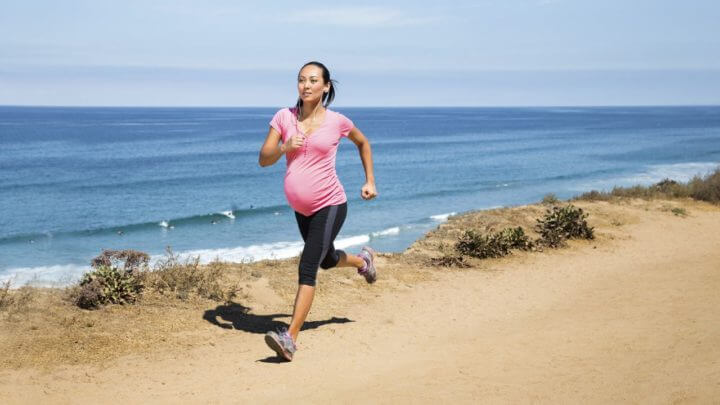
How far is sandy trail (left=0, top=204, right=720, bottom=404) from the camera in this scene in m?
4.92

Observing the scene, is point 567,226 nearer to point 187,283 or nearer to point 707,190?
point 187,283

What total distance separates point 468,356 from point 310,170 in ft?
6.59

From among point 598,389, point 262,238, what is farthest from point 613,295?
point 262,238

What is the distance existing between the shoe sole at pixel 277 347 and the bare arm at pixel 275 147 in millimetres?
1400

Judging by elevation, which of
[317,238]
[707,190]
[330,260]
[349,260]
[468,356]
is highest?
[317,238]

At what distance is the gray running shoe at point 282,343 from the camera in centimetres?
555

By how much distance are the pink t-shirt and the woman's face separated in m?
0.19

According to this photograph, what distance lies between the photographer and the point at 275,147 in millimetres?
5637

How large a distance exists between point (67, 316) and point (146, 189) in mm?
29772

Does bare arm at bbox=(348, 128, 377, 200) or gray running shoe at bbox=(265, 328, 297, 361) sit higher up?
bare arm at bbox=(348, 128, 377, 200)

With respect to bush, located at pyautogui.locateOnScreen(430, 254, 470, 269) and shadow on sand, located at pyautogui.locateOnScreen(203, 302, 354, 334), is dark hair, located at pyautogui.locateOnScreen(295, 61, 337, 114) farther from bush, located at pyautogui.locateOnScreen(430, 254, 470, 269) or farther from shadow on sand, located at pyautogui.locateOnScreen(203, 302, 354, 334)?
bush, located at pyautogui.locateOnScreen(430, 254, 470, 269)

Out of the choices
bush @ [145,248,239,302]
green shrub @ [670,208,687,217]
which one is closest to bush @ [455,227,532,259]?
bush @ [145,248,239,302]

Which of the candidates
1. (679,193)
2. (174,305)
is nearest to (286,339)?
(174,305)

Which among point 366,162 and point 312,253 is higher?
point 366,162
